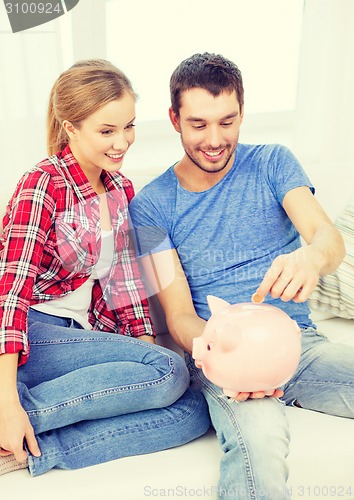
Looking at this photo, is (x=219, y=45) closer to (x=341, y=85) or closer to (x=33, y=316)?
(x=341, y=85)

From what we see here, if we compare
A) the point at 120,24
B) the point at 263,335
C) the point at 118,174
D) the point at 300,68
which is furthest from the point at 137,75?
the point at 263,335

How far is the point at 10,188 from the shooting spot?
1.57 m

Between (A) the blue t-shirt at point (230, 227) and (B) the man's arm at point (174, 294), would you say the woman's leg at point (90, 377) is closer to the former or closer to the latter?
(B) the man's arm at point (174, 294)

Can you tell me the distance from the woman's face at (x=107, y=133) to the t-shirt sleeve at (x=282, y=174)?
0.35 m

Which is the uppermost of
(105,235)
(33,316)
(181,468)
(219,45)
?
(219,45)

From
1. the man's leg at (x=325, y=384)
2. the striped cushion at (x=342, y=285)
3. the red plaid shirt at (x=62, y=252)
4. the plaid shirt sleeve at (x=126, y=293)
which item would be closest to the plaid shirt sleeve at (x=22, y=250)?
the red plaid shirt at (x=62, y=252)

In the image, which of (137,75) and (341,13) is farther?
(341,13)

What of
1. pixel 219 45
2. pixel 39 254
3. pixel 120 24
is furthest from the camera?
pixel 219 45

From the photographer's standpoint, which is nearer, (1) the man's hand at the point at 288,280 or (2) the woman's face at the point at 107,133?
(1) the man's hand at the point at 288,280

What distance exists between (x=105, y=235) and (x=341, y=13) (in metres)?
1.87

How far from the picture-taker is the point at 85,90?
1.42m

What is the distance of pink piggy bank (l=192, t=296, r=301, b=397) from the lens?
112cm

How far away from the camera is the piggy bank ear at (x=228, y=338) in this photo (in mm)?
1113

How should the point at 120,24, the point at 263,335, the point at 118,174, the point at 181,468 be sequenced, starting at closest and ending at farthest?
the point at 263,335, the point at 181,468, the point at 118,174, the point at 120,24
